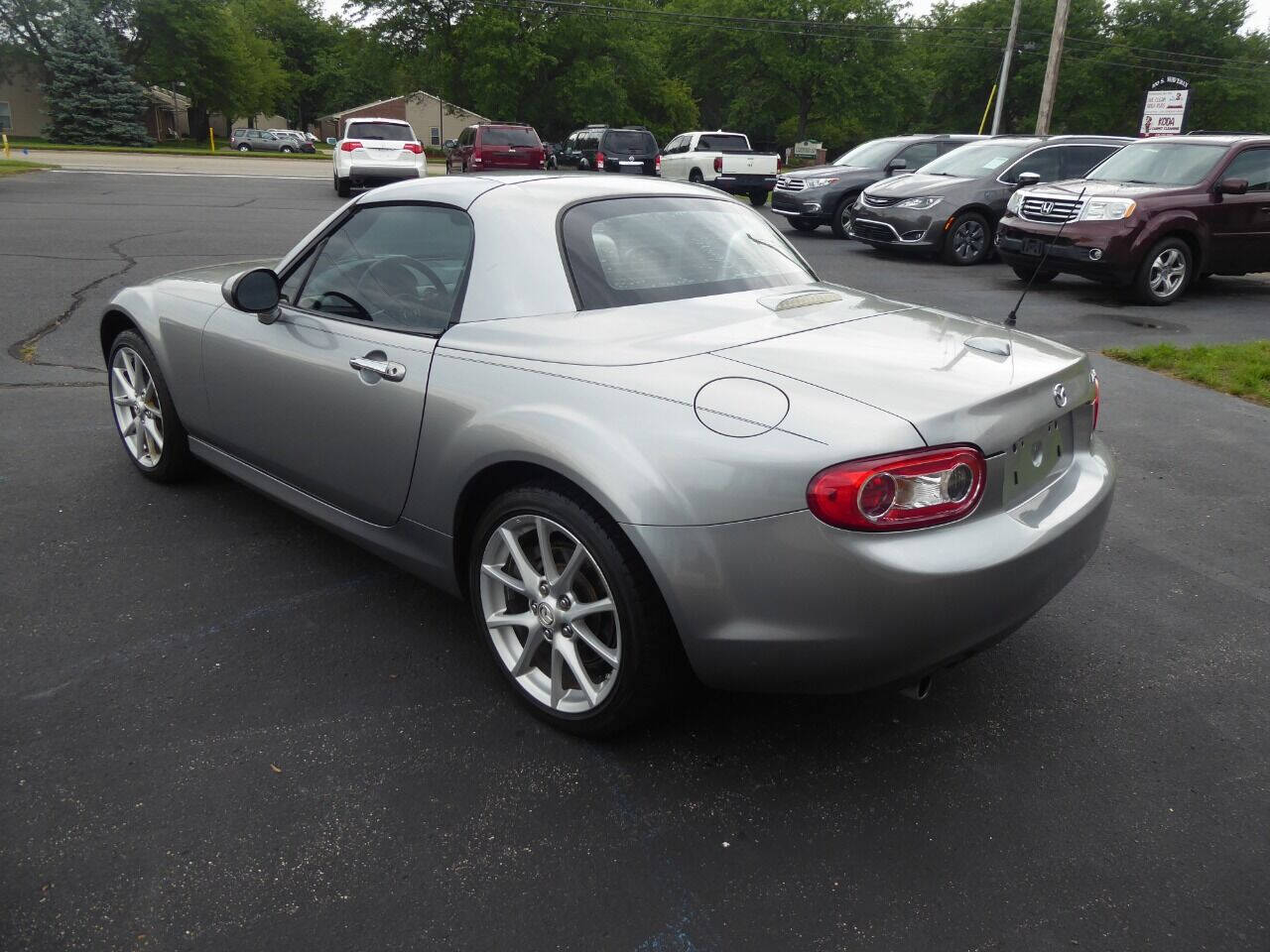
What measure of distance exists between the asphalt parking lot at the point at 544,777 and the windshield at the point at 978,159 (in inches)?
412

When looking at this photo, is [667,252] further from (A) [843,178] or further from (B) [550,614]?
(A) [843,178]

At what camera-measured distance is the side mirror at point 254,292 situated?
10.9 ft

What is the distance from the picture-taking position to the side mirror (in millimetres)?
3330

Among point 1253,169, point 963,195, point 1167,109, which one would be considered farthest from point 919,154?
point 1167,109

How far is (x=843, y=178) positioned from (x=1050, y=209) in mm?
5538

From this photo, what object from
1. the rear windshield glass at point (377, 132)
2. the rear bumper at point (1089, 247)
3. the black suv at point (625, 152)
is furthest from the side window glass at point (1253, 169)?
the rear windshield glass at point (377, 132)

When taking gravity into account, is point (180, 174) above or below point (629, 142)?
below

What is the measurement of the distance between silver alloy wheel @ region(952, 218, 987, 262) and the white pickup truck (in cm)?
991

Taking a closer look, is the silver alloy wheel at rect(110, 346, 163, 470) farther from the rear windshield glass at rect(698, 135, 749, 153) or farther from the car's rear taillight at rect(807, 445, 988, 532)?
the rear windshield glass at rect(698, 135, 749, 153)

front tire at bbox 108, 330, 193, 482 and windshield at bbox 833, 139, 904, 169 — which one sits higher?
windshield at bbox 833, 139, 904, 169

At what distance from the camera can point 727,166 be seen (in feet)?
72.8

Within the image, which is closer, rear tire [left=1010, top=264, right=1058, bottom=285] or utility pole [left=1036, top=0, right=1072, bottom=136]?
rear tire [left=1010, top=264, right=1058, bottom=285]

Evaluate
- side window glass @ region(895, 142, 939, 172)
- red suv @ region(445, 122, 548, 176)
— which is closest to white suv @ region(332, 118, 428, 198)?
red suv @ region(445, 122, 548, 176)

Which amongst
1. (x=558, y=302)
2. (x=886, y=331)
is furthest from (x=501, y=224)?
(x=886, y=331)
